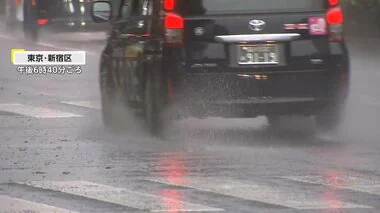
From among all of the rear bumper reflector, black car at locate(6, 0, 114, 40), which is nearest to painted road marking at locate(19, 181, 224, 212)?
the rear bumper reflector

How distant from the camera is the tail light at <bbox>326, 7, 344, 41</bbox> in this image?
41.3 ft

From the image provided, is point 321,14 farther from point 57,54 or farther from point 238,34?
point 57,54

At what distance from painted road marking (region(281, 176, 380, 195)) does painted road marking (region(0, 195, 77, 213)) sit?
7.22ft

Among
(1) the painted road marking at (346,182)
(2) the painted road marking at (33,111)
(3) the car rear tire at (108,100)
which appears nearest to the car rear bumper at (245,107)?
(3) the car rear tire at (108,100)

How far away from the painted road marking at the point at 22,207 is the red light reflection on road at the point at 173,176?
2.37 ft

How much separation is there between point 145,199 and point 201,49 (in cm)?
369

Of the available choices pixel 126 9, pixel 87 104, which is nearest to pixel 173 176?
pixel 126 9

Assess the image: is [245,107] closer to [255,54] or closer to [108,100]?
[255,54]

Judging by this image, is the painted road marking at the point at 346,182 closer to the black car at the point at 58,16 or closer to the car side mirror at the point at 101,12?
the car side mirror at the point at 101,12

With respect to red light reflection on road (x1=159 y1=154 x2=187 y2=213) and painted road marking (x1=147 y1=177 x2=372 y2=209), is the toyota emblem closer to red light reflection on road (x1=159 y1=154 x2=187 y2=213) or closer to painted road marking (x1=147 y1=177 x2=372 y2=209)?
red light reflection on road (x1=159 y1=154 x2=187 y2=213)

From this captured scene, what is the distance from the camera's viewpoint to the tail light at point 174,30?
12.4 m

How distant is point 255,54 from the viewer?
12422 mm

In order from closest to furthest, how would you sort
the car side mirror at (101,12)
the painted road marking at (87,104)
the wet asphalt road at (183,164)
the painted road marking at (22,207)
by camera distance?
the painted road marking at (22,207), the wet asphalt road at (183,164), the car side mirror at (101,12), the painted road marking at (87,104)

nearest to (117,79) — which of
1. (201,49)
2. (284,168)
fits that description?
(201,49)
